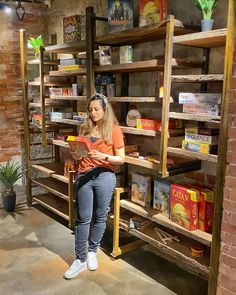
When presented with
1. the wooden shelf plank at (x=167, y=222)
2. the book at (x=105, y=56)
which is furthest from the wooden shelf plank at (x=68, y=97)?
the wooden shelf plank at (x=167, y=222)

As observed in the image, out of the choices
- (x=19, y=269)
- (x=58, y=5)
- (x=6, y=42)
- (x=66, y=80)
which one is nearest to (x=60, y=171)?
(x=66, y=80)

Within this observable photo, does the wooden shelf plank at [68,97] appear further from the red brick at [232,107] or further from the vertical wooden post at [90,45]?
the red brick at [232,107]

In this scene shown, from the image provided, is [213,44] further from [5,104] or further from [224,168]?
[5,104]

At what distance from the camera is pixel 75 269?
2822 millimetres

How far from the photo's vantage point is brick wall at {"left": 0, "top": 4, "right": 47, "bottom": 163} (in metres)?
4.29

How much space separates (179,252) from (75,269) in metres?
0.91

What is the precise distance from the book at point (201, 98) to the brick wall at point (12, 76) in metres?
2.83

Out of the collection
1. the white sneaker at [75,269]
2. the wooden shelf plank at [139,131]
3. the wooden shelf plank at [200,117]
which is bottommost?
the white sneaker at [75,269]

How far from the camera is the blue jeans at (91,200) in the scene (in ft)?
9.02

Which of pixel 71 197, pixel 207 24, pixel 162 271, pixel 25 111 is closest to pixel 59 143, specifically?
pixel 71 197

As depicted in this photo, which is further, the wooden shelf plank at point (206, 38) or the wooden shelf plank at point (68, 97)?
the wooden shelf plank at point (68, 97)

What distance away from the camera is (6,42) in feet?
14.1

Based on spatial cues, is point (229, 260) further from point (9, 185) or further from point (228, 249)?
point (9, 185)

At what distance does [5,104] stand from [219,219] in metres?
3.29
